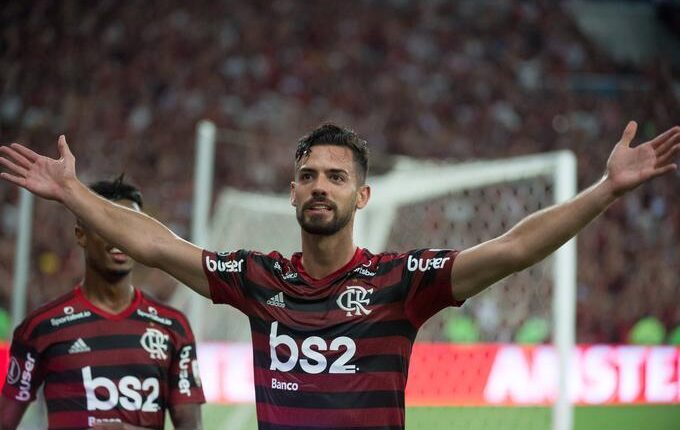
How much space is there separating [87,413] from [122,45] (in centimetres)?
1135

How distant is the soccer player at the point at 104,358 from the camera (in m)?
4.29

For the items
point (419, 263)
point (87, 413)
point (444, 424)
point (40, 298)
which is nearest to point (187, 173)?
point (40, 298)

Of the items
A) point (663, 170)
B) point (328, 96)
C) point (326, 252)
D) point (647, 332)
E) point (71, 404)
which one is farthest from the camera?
point (328, 96)

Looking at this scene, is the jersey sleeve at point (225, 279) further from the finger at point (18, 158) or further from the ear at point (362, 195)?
the finger at point (18, 158)

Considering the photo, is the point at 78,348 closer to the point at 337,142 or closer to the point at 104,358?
the point at 104,358

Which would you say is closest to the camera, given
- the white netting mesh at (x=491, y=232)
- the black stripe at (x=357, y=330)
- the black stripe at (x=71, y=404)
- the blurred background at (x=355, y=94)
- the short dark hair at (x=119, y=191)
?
the black stripe at (x=357, y=330)

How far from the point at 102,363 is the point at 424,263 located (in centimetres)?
151

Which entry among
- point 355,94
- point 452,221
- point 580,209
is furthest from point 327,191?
point 355,94

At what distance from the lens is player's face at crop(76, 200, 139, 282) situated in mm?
4418

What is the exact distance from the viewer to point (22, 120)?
13336 millimetres

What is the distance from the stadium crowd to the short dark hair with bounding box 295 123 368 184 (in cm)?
739

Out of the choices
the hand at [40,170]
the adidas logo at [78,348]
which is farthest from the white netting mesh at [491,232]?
the hand at [40,170]

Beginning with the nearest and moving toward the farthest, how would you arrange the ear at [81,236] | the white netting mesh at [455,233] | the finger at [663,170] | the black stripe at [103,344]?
the finger at [663,170] < the black stripe at [103,344] < the ear at [81,236] < the white netting mesh at [455,233]

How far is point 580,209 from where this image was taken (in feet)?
10.5
